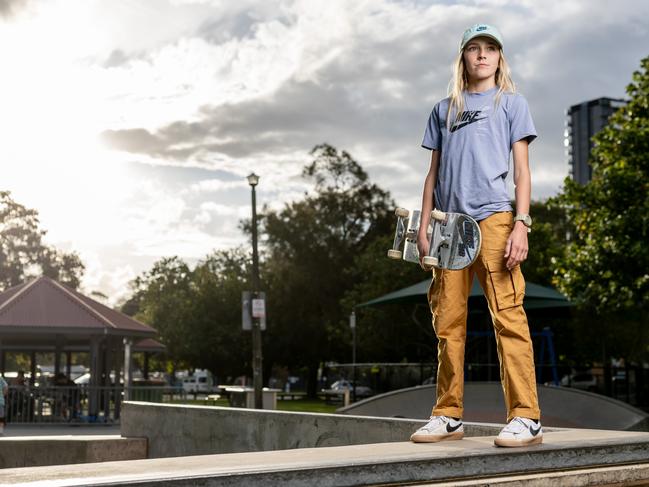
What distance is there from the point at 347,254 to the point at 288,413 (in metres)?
47.0

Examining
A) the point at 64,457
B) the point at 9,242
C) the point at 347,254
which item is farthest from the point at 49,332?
the point at 9,242

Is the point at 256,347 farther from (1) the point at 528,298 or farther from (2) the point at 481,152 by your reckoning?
(2) the point at 481,152

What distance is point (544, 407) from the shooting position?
1794 cm

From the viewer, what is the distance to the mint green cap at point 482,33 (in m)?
5.14

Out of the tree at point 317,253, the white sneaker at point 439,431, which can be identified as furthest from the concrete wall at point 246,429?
the tree at point 317,253

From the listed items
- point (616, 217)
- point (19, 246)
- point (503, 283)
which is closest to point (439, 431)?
point (503, 283)

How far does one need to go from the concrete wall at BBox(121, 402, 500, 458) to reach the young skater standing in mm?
1074

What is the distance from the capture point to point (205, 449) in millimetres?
8773

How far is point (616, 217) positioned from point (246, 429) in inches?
596

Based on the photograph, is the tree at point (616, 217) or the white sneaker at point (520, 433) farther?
the tree at point (616, 217)

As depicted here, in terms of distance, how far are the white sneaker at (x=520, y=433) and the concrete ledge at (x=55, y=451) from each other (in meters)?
5.16

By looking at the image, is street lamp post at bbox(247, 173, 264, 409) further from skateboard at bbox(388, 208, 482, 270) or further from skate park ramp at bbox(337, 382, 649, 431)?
skateboard at bbox(388, 208, 482, 270)

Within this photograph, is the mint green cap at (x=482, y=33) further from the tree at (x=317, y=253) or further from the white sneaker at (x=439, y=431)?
the tree at (x=317, y=253)

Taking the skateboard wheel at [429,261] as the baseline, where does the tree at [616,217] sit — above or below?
above
